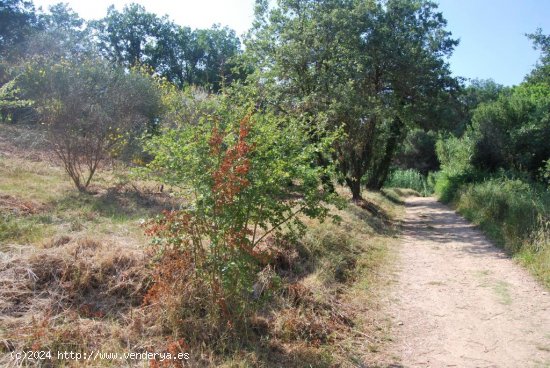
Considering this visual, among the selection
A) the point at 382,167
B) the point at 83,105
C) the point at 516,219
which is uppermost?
the point at 83,105

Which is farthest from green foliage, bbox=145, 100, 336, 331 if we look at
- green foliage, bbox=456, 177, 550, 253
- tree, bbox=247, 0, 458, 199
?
tree, bbox=247, 0, 458, 199

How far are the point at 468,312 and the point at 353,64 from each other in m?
9.90

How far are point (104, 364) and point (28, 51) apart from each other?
95.6 ft

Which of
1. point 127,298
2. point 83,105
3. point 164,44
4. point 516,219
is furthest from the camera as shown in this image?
point 164,44

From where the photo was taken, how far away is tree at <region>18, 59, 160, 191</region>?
10336 millimetres

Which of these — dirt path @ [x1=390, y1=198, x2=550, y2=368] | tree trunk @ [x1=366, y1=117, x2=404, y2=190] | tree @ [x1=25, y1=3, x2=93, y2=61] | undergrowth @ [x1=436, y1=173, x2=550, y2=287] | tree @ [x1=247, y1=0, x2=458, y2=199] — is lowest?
dirt path @ [x1=390, y1=198, x2=550, y2=368]

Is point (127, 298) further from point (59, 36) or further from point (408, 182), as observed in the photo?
point (408, 182)

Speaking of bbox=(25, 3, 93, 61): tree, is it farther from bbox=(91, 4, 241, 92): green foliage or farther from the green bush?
the green bush

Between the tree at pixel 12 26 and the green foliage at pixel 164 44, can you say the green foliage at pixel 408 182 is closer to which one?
the green foliage at pixel 164 44

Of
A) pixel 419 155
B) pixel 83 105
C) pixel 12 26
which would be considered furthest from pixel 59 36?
pixel 419 155

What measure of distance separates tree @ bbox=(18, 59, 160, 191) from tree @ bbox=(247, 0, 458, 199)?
5187mm

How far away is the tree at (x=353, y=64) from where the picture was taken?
45.2ft

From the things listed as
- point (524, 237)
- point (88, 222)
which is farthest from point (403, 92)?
point (88, 222)

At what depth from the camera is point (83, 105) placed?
1062 cm
